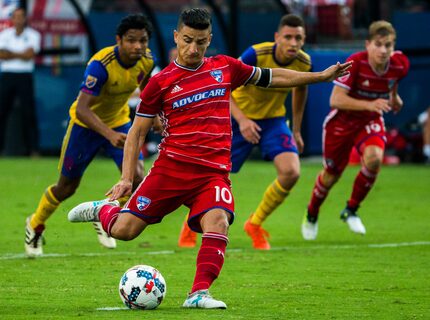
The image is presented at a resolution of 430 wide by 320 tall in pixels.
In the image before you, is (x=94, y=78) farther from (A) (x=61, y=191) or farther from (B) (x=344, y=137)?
(B) (x=344, y=137)

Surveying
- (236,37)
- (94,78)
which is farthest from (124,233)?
(236,37)

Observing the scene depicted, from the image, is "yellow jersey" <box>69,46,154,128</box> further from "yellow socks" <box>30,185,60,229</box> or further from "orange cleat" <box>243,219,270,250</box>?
"orange cleat" <box>243,219,270,250</box>

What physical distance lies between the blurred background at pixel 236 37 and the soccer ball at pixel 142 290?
1430cm

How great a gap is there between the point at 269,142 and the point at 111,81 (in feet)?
6.18

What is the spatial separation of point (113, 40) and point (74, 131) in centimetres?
A: 1249

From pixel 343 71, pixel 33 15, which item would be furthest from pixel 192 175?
pixel 33 15

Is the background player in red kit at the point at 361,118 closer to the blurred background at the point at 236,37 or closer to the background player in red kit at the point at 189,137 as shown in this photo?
the background player in red kit at the point at 189,137

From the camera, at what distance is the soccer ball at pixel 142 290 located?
7934 mm

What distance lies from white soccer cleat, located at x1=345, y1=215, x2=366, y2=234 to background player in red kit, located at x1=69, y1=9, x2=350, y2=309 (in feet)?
15.0

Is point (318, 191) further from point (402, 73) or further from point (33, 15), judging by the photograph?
point (33, 15)

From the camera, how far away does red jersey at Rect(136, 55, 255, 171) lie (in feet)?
27.3

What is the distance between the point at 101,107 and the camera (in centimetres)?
1143

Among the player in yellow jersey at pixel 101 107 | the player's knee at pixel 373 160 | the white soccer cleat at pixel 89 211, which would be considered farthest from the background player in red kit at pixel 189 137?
the player's knee at pixel 373 160

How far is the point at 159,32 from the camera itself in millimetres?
23016
